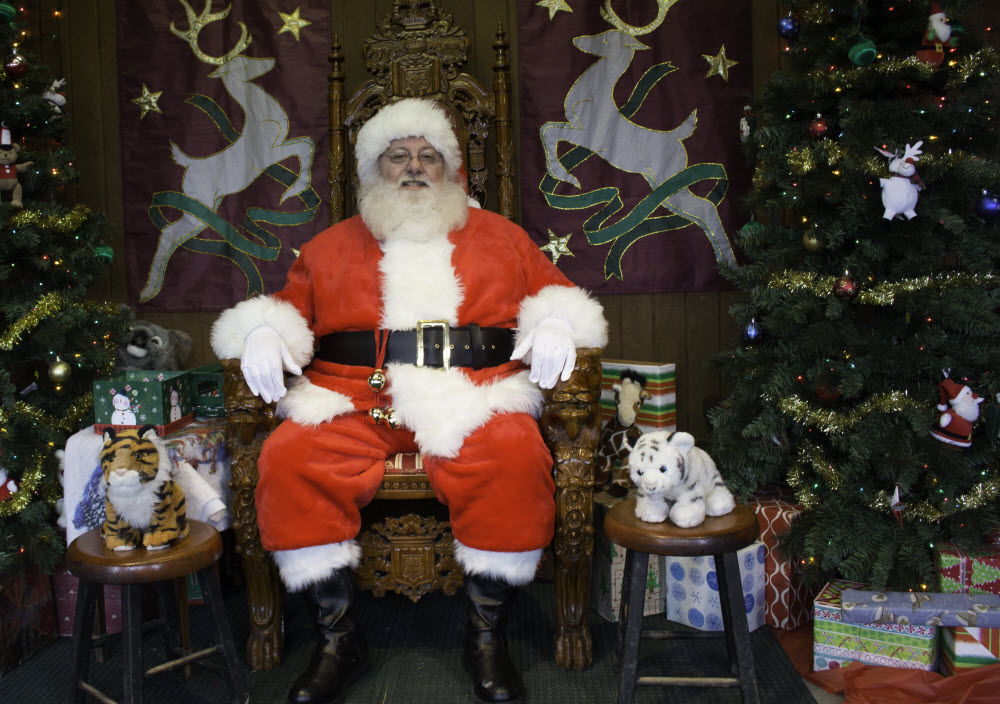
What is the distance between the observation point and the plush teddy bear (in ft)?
8.27

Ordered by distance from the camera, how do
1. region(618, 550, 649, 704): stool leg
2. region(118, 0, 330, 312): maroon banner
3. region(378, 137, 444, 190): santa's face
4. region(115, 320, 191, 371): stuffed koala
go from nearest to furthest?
region(618, 550, 649, 704): stool leg, region(378, 137, 444, 190): santa's face, region(115, 320, 191, 371): stuffed koala, region(118, 0, 330, 312): maroon banner

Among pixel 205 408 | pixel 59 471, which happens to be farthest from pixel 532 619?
pixel 59 471

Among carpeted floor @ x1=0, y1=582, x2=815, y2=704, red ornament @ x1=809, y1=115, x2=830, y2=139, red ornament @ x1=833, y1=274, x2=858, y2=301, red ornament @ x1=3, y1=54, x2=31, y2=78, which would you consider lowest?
carpeted floor @ x1=0, y1=582, x2=815, y2=704

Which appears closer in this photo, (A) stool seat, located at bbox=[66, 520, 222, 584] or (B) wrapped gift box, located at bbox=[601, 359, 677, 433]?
(A) stool seat, located at bbox=[66, 520, 222, 584]

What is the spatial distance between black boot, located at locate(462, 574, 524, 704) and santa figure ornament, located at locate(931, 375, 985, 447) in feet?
4.45

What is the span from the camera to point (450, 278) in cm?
260

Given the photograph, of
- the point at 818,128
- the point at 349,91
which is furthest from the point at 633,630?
the point at 349,91

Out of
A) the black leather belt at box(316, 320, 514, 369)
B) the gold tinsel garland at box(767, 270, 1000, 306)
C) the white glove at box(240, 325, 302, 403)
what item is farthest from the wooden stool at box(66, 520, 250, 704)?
the gold tinsel garland at box(767, 270, 1000, 306)

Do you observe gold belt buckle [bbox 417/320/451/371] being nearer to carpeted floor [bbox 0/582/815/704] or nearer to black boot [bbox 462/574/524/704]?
black boot [bbox 462/574/524/704]

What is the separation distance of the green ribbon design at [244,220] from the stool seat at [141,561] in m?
1.74

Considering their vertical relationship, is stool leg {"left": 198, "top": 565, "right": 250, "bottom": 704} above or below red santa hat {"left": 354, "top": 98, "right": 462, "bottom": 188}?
below

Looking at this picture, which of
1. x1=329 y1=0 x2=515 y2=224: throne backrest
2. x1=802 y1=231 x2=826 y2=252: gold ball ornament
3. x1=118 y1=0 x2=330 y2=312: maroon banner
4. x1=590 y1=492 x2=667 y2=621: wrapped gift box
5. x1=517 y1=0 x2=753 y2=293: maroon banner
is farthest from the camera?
x1=118 y1=0 x2=330 y2=312: maroon banner

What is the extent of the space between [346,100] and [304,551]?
199 centimetres

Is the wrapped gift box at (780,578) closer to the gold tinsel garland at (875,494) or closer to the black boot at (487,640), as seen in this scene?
the gold tinsel garland at (875,494)
